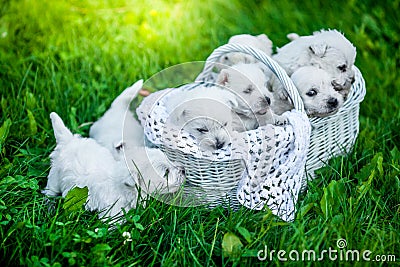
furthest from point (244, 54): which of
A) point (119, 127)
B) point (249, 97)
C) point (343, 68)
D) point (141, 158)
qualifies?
point (141, 158)

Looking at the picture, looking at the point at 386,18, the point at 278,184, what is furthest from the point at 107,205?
the point at 386,18

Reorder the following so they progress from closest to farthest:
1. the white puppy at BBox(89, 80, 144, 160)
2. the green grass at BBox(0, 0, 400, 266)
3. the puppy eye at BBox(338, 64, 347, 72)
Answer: the green grass at BBox(0, 0, 400, 266) < the puppy eye at BBox(338, 64, 347, 72) < the white puppy at BBox(89, 80, 144, 160)

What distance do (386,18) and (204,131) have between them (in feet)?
10.7

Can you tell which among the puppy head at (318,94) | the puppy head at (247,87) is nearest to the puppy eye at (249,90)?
the puppy head at (247,87)

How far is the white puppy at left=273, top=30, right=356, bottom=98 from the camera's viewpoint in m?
3.43

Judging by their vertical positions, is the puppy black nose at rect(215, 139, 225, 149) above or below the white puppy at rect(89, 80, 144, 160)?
above

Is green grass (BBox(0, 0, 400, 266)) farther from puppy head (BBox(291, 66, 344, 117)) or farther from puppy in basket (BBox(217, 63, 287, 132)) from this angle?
puppy in basket (BBox(217, 63, 287, 132))

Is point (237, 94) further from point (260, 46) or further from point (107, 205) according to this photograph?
point (107, 205)

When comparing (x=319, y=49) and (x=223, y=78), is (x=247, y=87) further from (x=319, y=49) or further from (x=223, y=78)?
(x=319, y=49)

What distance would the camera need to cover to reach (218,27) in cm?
567

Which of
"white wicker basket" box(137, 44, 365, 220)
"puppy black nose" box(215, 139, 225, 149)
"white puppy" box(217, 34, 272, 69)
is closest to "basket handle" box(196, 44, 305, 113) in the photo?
"white wicker basket" box(137, 44, 365, 220)

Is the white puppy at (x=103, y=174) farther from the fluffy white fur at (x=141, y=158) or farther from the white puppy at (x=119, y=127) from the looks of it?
the white puppy at (x=119, y=127)

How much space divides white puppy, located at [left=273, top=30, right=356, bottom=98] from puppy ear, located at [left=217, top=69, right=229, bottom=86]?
0.43 metres

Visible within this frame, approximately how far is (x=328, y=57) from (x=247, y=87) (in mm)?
555
